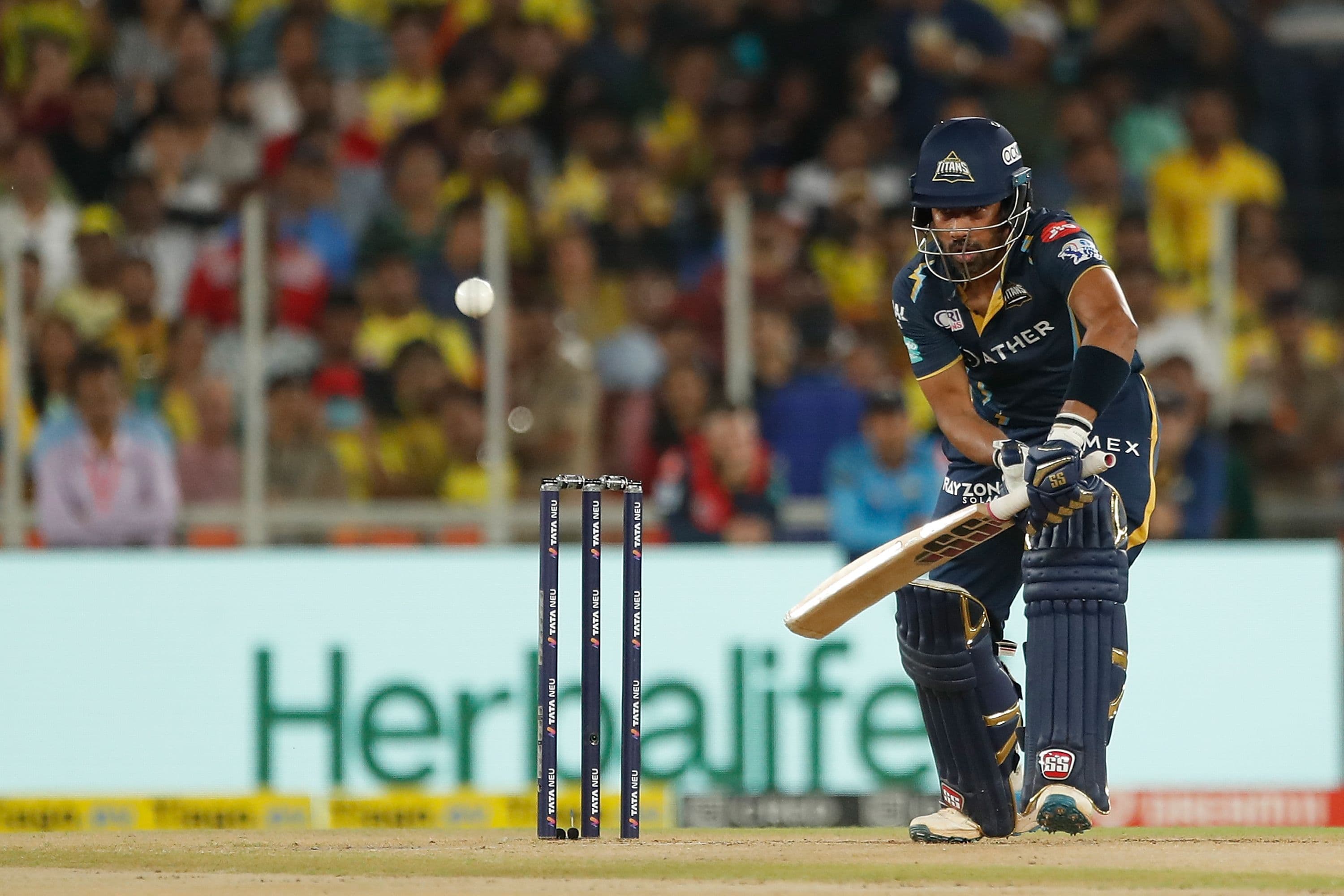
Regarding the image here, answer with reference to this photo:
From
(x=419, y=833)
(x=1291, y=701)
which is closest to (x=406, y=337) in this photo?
(x=419, y=833)

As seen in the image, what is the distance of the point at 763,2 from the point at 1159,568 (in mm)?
4682

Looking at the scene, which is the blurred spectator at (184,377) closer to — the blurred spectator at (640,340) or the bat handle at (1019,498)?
the blurred spectator at (640,340)

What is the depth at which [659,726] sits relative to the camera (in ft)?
27.6

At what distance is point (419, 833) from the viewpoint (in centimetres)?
659

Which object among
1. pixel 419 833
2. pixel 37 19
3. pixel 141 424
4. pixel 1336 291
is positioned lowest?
pixel 419 833

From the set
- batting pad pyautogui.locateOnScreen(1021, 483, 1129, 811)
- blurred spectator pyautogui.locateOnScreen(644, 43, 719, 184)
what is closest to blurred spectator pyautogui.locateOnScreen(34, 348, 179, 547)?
blurred spectator pyautogui.locateOnScreen(644, 43, 719, 184)

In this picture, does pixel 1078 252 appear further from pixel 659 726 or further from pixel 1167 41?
pixel 1167 41

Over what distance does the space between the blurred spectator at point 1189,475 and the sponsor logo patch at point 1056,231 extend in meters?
3.79

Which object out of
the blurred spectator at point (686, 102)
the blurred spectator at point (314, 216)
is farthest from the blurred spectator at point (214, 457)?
the blurred spectator at point (686, 102)

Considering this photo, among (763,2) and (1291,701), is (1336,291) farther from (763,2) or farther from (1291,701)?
(763,2)

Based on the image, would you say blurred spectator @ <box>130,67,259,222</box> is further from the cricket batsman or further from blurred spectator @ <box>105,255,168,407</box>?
the cricket batsman

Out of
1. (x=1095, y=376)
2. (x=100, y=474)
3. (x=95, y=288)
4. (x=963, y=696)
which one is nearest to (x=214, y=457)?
(x=100, y=474)

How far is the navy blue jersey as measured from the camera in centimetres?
541

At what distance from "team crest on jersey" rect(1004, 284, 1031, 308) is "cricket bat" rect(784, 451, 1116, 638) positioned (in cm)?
46
